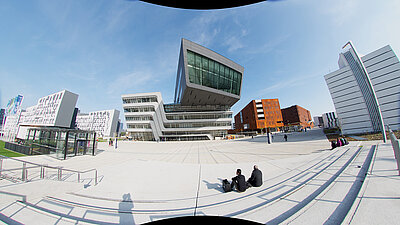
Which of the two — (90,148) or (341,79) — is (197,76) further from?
(341,79)

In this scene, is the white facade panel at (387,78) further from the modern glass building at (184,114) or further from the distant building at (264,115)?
the distant building at (264,115)

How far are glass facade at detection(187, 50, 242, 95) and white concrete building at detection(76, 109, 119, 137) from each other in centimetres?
7492

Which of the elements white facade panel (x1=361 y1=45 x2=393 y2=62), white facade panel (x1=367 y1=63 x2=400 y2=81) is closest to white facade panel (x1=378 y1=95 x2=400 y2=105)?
white facade panel (x1=367 y1=63 x2=400 y2=81)

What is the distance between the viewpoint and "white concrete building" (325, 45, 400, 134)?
20.7m

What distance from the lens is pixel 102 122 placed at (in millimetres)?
82625

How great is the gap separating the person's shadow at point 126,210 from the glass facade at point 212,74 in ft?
87.9

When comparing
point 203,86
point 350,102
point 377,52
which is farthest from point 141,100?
point 377,52

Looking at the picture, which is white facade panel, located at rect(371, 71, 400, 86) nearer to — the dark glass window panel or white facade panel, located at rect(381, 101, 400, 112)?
white facade panel, located at rect(381, 101, 400, 112)

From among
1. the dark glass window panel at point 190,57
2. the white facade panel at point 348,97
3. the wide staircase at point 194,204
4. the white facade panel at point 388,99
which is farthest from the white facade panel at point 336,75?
the wide staircase at point 194,204

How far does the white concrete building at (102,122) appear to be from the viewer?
78.9m

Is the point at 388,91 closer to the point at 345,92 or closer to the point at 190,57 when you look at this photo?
the point at 345,92

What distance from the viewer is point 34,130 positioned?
1639cm

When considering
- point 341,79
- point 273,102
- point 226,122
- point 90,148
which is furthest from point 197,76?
point 273,102

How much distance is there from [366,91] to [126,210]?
4123 centimetres
